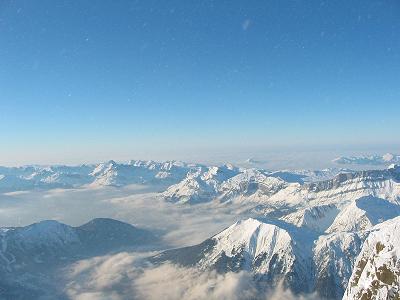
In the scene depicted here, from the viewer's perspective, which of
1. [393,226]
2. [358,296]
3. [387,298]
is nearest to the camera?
[387,298]

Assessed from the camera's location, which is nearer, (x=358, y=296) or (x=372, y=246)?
(x=358, y=296)

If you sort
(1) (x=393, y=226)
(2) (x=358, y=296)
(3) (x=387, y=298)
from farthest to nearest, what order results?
(1) (x=393, y=226)
(2) (x=358, y=296)
(3) (x=387, y=298)

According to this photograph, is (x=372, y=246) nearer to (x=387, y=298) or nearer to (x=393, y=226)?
(x=393, y=226)

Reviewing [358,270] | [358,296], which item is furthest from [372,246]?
[358,296]

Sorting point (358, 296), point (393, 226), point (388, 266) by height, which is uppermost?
point (393, 226)

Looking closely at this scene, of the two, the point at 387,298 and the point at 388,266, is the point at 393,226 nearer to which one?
the point at 388,266

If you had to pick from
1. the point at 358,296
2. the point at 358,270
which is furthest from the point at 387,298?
the point at 358,270

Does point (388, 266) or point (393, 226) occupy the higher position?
point (393, 226)
